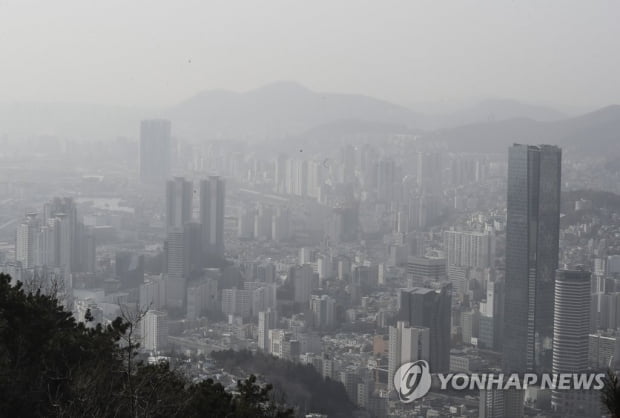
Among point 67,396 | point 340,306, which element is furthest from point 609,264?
point 67,396

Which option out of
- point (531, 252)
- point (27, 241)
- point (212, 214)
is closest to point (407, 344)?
point (531, 252)

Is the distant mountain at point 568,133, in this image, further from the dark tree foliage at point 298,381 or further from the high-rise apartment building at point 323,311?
the dark tree foliage at point 298,381

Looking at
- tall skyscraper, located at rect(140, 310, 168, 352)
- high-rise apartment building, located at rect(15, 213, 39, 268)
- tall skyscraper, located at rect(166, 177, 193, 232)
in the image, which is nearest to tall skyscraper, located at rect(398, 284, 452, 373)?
tall skyscraper, located at rect(140, 310, 168, 352)

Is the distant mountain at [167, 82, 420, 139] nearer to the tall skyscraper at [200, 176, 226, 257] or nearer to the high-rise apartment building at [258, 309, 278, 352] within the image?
the tall skyscraper at [200, 176, 226, 257]

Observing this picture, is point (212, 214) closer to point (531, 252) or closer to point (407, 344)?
point (531, 252)

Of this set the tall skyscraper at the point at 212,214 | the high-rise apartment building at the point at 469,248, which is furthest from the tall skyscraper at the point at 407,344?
the tall skyscraper at the point at 212,214
